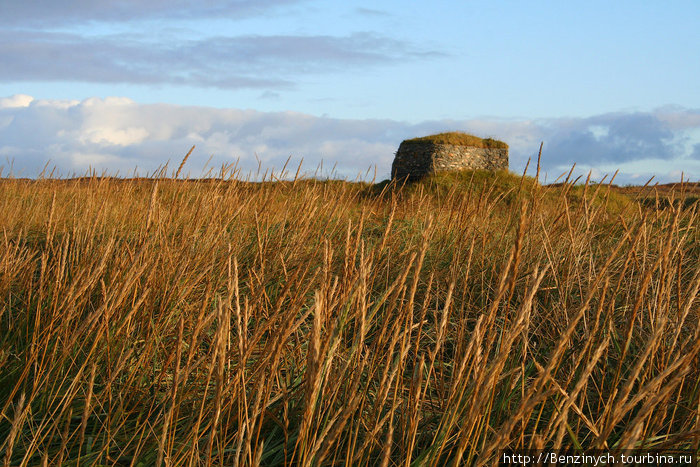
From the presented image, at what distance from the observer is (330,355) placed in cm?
138

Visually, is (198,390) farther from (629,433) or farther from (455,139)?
(455,139)

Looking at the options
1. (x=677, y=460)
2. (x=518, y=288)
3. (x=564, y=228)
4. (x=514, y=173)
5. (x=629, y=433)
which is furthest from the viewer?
(x=514, y=173)

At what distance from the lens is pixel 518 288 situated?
3.60m

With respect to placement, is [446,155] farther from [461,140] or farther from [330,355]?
[330,355]

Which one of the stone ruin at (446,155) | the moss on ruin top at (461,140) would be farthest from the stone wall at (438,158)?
the moss on ruin top at (461,140)

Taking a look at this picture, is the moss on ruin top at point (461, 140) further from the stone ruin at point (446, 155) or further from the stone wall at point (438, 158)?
the stone wall at point (438, 158)

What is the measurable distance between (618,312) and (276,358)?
2.66 metres

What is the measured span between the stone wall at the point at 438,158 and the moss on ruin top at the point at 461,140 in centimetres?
11

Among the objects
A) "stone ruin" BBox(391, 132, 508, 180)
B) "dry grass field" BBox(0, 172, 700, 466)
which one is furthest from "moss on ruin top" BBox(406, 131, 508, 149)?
"dry grass field" BBox(0, 172, 700, 466)

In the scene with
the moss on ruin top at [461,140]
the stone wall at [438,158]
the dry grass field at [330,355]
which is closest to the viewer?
the dry grass field at [330,355]

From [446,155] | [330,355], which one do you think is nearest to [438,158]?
[446,155]

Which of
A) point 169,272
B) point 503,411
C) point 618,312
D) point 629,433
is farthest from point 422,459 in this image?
point 618,312

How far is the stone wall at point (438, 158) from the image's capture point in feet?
50.0

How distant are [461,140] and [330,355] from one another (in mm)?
15176
